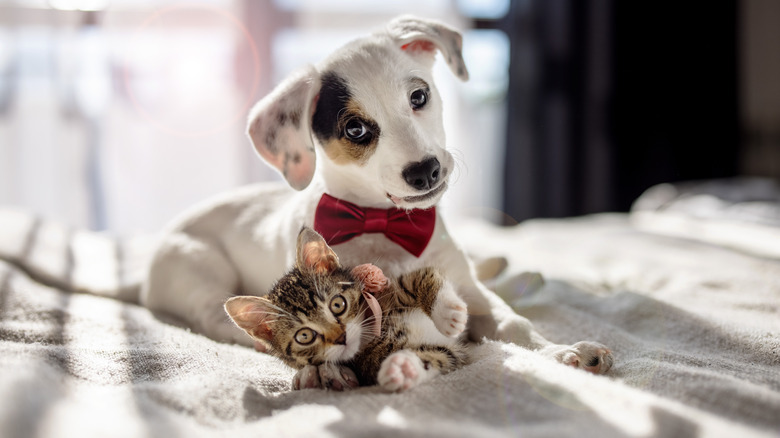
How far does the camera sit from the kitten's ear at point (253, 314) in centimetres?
108

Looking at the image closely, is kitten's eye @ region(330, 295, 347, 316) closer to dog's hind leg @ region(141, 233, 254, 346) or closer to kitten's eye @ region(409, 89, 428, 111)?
kitten's eye @ region(409, 89, 428, 111)

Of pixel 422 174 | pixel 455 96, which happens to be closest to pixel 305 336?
pixel 422 174

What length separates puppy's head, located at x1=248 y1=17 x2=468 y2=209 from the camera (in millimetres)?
1301

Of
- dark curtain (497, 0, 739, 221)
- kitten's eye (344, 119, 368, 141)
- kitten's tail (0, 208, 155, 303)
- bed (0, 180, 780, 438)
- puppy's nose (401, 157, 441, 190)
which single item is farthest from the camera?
dark curtain (497, 0, 739, 221)

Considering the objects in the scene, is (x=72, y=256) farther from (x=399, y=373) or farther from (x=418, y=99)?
(x=399, y=373)

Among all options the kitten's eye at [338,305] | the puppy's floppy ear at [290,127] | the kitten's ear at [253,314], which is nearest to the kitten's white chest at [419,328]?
the kitten's eye at [338,305]

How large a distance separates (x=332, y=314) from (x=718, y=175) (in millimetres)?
4712

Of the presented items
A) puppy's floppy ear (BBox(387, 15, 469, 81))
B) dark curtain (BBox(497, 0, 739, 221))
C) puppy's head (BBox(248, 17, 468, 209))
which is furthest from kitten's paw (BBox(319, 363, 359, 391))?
dark curtain (BBox(497, 0, 739, 221))

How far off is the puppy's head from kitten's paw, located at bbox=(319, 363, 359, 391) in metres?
0.42

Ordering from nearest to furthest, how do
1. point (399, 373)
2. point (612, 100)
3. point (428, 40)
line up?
point (399, 373)
point (428, 40)
point (612, 100)

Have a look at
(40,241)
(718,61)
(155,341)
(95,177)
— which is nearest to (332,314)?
(155,341)

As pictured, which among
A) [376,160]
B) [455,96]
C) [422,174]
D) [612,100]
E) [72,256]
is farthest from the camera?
[612,100]

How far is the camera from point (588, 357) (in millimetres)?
1142

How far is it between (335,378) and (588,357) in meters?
0.52
